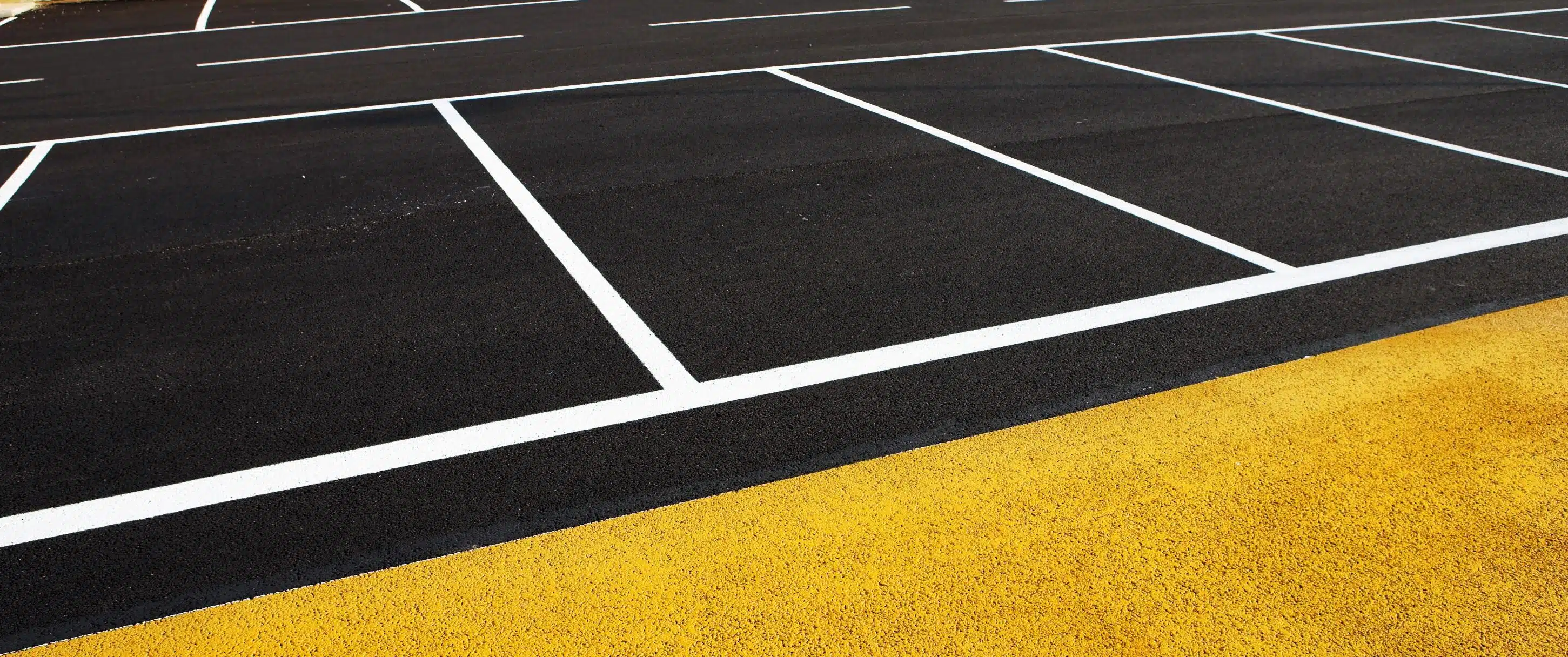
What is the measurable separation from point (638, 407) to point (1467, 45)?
11.4 m

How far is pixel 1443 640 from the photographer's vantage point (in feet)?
9.70

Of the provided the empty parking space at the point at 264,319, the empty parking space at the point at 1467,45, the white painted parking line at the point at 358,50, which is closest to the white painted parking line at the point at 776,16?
the white painted parking line at the point at 358,50

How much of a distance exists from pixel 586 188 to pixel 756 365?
2889 mm

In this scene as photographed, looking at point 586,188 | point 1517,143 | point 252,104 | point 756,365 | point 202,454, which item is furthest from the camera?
point 252,104

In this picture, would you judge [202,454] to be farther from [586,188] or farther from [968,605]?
[586,188]

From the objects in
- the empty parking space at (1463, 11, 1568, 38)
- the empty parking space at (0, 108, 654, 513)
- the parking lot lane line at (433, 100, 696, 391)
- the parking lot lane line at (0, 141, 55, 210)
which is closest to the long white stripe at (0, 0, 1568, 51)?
the empty parking space at (1463, 11, 1568, 38)

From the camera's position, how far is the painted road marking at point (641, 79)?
28.7 feet

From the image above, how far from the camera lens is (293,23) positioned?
15008mm

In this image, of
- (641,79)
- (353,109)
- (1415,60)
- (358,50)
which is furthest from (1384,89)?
(358,50)

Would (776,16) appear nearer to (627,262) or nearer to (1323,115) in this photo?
(1323,115)

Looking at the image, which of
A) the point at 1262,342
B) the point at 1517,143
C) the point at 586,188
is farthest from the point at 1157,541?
the point at 1517,143

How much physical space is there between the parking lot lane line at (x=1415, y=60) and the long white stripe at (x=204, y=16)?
13207 mm

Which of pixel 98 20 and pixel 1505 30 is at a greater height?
pixel 1505 30

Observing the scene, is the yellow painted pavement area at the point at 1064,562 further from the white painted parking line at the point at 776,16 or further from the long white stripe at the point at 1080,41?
the white painted parking line at the point at 776,16
